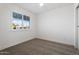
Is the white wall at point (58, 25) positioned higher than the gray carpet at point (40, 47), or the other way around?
the white wall at point (58, 25)

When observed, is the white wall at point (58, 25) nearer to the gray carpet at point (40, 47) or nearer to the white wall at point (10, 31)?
the gray carpet at point (40, 47)

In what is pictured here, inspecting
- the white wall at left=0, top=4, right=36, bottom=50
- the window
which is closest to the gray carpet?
the white wall at left=0, top=4, right=36, bottom=50

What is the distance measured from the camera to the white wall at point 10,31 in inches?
66.3

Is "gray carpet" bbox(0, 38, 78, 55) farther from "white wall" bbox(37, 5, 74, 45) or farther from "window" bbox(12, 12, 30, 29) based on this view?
"window" bbox(12, 12, 30, 29)

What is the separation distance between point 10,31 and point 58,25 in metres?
1.45

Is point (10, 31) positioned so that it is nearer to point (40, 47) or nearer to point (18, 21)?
point (18, 21)

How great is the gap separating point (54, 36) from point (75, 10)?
2.97ft

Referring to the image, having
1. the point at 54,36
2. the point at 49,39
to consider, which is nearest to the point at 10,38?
the point at 49,39

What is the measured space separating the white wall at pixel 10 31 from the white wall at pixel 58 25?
31 cm

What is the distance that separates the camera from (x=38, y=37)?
181cm

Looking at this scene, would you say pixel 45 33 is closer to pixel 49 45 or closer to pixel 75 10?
pixel 49 45

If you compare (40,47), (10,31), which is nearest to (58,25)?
(40,47)

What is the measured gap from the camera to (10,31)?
1.78 metres

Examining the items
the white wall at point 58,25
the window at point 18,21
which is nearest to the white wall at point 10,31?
the window at point 18,21
